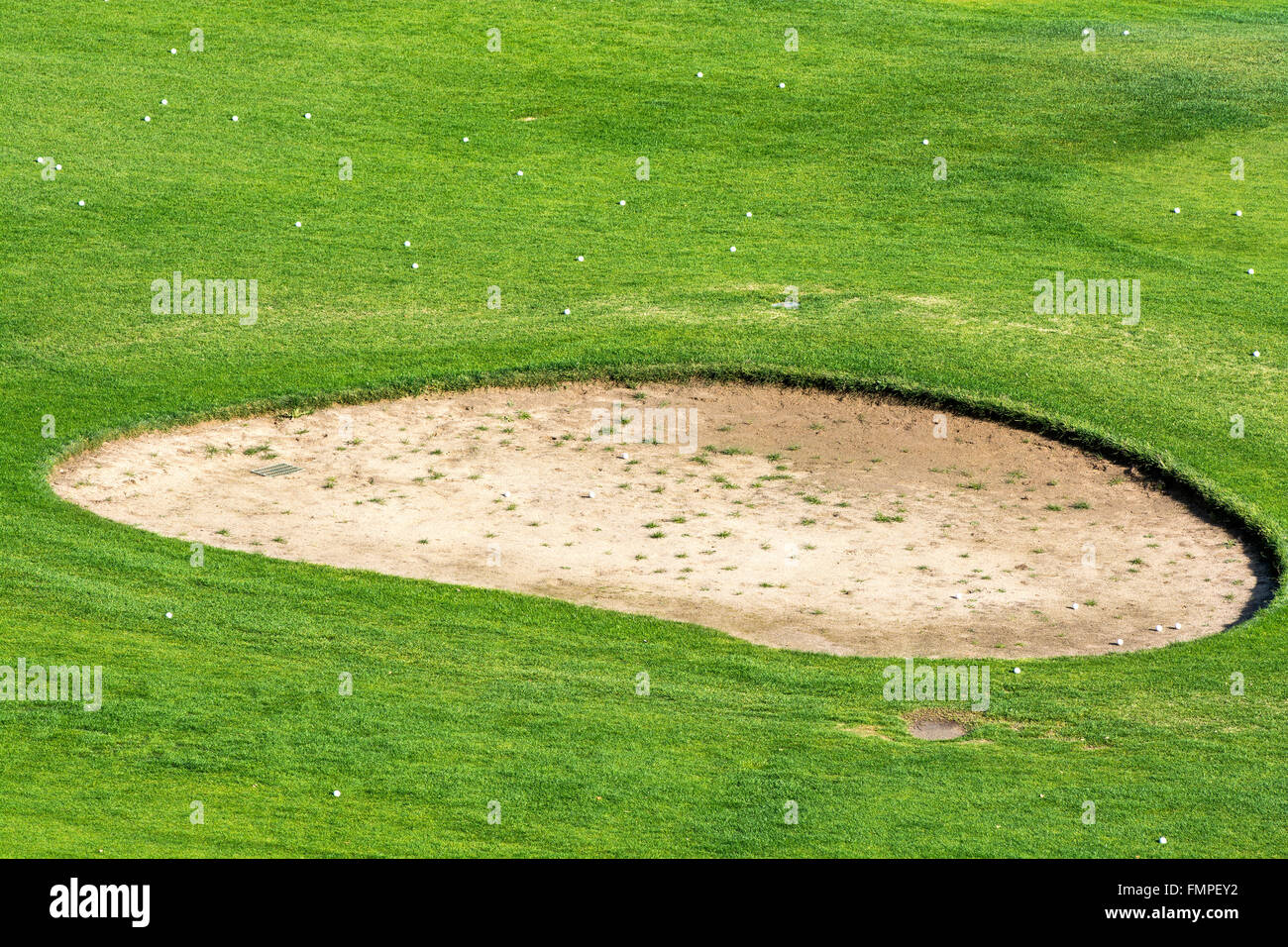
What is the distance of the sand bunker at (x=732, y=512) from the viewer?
17.2 meters

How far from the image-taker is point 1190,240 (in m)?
27.2

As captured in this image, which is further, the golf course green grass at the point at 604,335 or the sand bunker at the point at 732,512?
the sand bunker at the point at 732,512

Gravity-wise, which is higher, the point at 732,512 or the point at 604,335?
the point at 604,335

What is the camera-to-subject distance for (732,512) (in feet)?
63.6

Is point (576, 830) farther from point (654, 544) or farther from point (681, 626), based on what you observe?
point (654, 544)

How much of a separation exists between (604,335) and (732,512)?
5106 millimetres

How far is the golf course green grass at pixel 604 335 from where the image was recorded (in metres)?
13.0

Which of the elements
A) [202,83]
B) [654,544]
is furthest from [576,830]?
[202,83]

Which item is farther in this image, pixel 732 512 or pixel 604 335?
pixel 604 335

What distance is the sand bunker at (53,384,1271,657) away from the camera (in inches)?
678

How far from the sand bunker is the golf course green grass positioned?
583mm

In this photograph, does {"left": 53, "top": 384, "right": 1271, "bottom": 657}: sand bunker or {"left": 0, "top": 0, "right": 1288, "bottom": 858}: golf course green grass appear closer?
{"left": 0, "top": 0, "right": 1288, "bottom": 858}: golf course green grass

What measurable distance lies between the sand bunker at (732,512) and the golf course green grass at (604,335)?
0.58m
